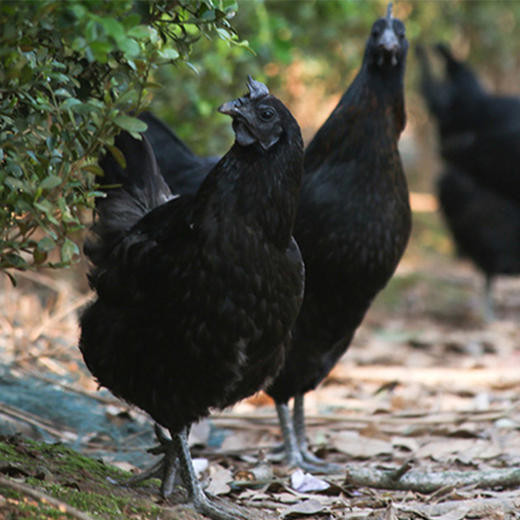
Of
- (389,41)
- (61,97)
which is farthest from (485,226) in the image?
(61,97)

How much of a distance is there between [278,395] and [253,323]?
4.49 ft

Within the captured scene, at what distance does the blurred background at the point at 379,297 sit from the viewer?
14.5 ft

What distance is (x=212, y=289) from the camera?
2.60m

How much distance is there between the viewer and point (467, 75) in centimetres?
841

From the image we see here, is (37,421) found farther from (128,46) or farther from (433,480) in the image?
(128,46)

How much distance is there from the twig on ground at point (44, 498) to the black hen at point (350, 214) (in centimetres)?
172

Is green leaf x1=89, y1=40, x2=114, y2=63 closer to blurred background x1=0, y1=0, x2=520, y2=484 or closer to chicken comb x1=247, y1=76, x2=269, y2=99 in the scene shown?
blurred background x1=0, y1=0, x2=520, y2=484

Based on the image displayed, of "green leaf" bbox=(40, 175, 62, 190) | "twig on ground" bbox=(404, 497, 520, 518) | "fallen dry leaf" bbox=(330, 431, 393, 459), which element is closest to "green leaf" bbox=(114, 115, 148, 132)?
"green leaf" bbox=(40, 175, 62, 190)

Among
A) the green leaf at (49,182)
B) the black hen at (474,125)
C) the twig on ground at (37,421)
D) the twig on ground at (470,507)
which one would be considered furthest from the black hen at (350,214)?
the black hen at (474,125)

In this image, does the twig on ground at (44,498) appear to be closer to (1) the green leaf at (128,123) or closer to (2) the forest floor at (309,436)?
(2) the forest floor at (309,436)

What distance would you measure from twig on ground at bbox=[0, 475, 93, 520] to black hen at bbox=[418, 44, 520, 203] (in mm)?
6171

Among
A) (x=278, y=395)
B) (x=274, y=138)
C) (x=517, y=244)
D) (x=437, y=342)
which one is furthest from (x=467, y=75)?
(x=274, y=138)

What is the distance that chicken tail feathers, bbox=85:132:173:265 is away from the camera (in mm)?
3213

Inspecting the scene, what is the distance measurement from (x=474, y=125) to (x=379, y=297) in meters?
2.01
